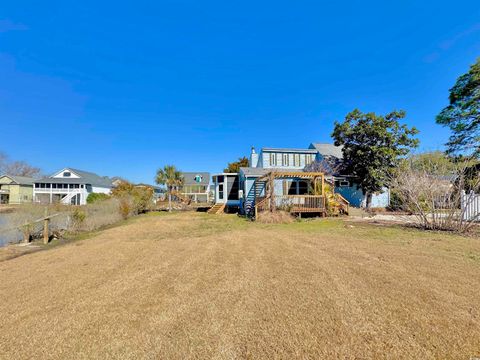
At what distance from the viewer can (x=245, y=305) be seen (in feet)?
11.2

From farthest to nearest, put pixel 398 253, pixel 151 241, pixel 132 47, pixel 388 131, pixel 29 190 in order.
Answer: pixel 29 190
pixel 388 131
pixel 132 47
pixel 151 241
pixel 398 253

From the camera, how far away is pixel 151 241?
8391 millimetres

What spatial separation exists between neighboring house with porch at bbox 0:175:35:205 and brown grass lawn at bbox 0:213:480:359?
4541 centimetres

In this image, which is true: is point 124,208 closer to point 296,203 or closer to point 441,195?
point 296,203

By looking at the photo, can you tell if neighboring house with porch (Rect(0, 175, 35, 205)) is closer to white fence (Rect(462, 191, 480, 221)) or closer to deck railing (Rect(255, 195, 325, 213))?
deck railing (Rect(255, 195, 325, 213))

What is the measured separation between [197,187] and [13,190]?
102 feet

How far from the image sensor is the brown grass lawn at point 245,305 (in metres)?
2.50

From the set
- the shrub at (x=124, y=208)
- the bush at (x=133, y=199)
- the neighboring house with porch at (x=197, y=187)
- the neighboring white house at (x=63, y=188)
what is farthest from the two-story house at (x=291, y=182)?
the neighboring white house at (x=63, y=188)

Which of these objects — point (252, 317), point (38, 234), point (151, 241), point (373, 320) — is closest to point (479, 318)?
point (373, 320)

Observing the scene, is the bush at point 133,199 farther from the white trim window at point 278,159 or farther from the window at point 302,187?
the window at point 302,187

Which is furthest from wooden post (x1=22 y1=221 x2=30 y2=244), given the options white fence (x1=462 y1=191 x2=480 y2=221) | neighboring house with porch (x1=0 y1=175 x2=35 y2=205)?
neighboring house with porch (x1=0 y1=175 x2=35 y2=205)

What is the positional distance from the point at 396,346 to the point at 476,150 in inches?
760

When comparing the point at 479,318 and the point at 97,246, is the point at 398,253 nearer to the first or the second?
the point at 479,318

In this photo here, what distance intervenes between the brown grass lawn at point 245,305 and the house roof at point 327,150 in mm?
16949
